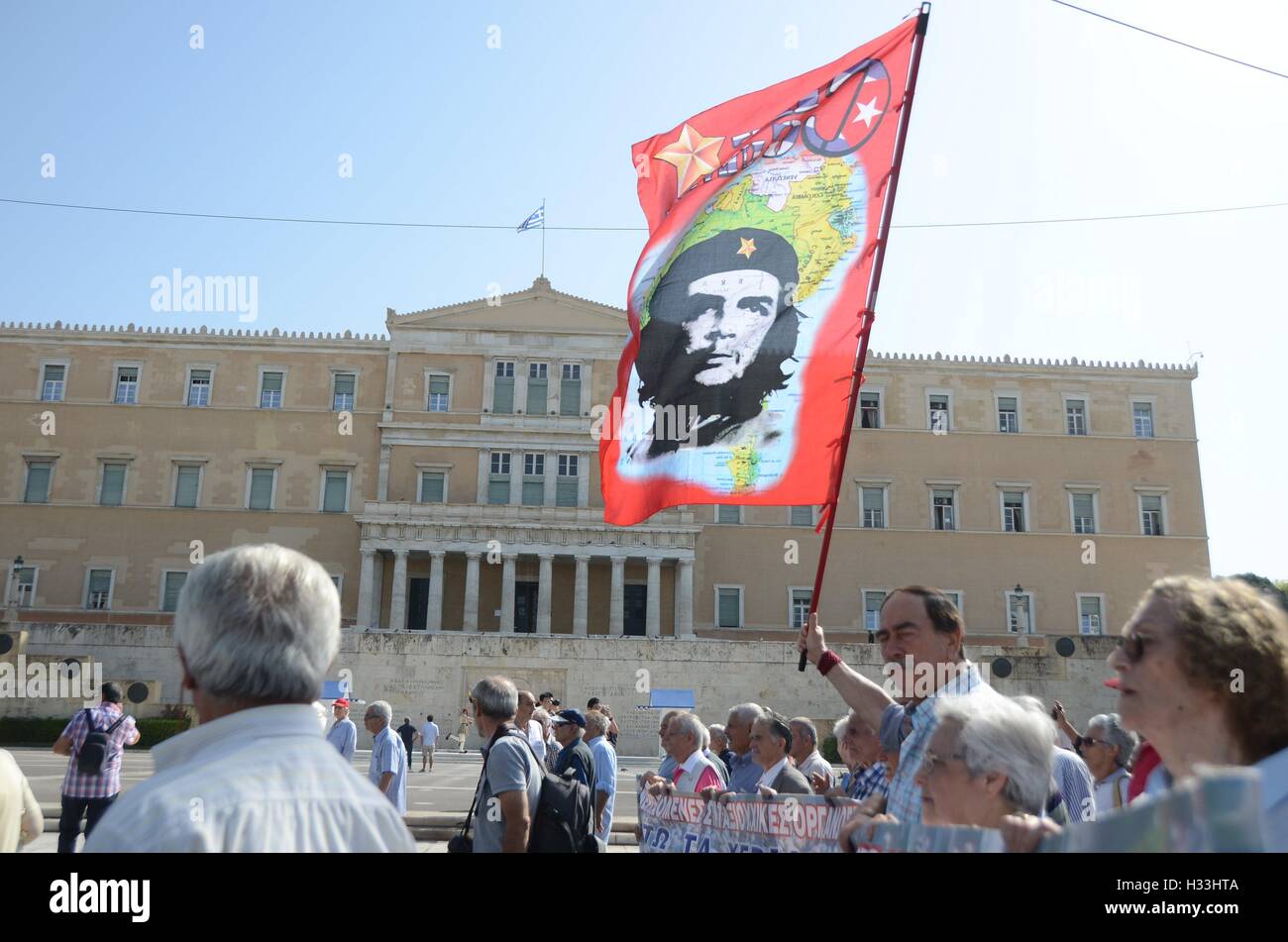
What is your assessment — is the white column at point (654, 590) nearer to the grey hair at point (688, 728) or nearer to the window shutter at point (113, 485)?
the window shutter at point (113, 485)

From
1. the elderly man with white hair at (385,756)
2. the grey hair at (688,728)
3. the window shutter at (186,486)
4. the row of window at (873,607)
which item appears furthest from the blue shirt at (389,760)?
the window shutter at (186,486)

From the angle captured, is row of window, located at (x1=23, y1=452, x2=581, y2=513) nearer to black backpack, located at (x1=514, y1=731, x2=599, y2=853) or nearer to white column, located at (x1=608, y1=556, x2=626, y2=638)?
white column, located at (x1=608, y1=556, x2=626, y2=638)

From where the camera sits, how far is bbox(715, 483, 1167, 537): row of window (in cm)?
4131

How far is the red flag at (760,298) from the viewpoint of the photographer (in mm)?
5316

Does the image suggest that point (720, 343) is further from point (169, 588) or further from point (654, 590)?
point (169, 588)

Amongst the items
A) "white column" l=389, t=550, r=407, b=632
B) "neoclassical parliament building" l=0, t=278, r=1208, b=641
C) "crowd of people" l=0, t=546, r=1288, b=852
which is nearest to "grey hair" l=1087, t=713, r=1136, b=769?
"crowd of people" l=0, t=546, r=1288, b=852

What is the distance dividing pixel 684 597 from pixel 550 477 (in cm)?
708

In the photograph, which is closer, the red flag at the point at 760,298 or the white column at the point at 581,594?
the red flag at the point at 760,298

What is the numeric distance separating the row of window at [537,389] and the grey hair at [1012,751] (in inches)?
1530

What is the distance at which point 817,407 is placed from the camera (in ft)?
17.3

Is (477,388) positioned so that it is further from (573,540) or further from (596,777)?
(596,777)

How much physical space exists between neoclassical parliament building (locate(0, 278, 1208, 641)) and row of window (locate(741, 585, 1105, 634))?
103 mm

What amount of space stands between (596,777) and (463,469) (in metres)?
33.6
